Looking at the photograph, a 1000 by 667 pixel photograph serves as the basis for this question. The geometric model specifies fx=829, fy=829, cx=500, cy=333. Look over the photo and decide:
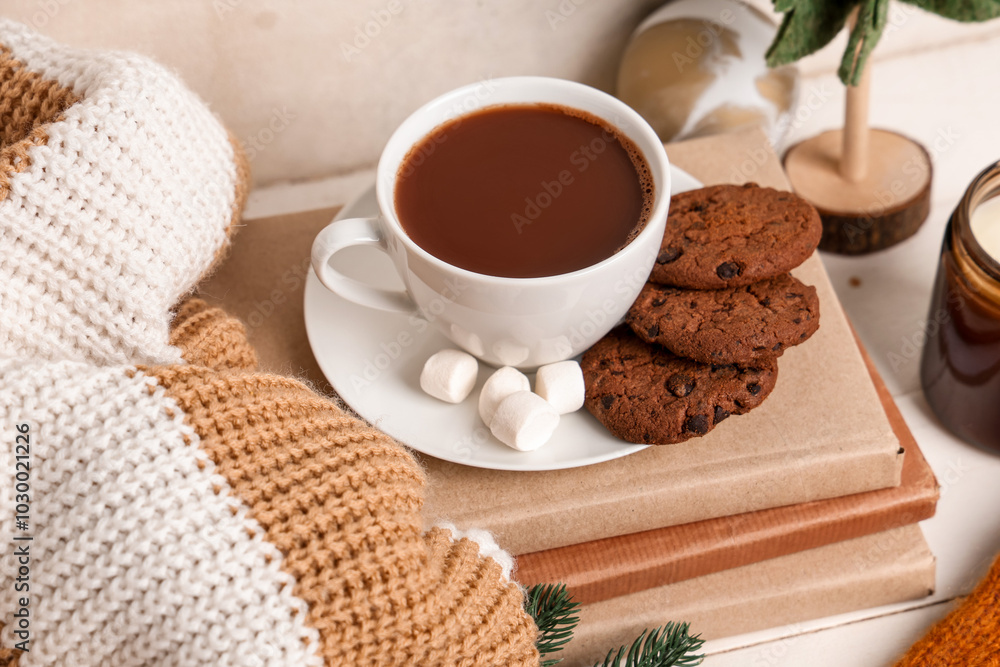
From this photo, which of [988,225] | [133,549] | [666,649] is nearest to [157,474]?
[133,549]

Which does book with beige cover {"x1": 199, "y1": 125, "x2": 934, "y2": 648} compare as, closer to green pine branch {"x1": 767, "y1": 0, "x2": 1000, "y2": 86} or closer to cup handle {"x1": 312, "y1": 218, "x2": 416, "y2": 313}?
cup handle {"x1": 312, "y1": 218, "x2": 416, "y2": 313}

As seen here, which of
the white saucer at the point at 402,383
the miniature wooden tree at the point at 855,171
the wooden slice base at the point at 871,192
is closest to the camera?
the white saucer at the point at 402,383

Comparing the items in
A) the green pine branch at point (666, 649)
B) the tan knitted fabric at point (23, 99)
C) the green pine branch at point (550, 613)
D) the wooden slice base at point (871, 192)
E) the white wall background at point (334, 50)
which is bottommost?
the green pine branch at point (666, 649)

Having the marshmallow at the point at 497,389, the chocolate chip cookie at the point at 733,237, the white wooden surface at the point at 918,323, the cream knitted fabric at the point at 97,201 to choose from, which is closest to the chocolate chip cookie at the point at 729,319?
the chocolate chip cookie at the point at 733,237

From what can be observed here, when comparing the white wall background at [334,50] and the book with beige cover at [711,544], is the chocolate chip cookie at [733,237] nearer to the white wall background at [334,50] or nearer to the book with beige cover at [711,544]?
the book with beige cover at [711,544]

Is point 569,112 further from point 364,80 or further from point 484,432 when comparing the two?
point 364,80

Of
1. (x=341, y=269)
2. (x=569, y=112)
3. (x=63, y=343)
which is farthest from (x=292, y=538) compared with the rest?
(x=569, y=112)
